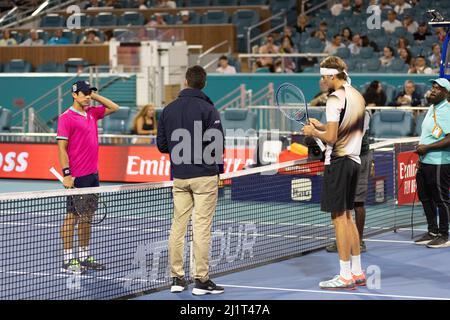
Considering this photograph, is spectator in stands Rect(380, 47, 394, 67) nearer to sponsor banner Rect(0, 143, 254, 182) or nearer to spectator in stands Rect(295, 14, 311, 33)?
spectator in stands Rect(295, 14, 311, 33)

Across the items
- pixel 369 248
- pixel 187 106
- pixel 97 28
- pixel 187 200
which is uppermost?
pixel 97 28

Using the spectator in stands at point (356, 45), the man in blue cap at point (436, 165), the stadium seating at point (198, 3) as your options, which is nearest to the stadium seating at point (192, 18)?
the stadium seating at point (198, 3)

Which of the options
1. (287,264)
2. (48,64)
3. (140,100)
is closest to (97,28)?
(48,64)

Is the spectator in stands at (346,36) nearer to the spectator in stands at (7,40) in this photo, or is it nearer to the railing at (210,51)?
the railing at (210,51)

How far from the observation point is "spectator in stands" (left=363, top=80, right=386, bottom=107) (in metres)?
19.9

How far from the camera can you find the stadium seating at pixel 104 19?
29.2m

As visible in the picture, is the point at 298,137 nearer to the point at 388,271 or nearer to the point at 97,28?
the point at 388,271

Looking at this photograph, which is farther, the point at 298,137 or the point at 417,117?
the point at 417,117

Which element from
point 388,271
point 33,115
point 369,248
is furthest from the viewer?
point 33,115

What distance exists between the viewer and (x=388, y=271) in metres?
10.8

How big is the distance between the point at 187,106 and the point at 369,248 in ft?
13.3

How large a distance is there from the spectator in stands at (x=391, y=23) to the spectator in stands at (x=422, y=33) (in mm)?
815

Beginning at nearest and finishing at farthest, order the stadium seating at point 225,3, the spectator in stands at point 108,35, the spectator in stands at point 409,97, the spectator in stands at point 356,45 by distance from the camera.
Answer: the spectator in stands at point 409,97 < the spectator in stands at point 356,45 < the spectator in stands at point 108,35 < the stadium seating at point 225,3

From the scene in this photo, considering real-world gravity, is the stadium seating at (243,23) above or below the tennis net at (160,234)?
above
